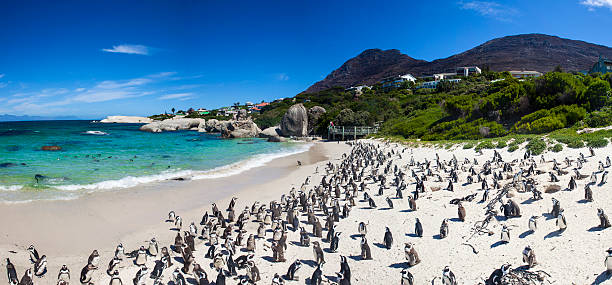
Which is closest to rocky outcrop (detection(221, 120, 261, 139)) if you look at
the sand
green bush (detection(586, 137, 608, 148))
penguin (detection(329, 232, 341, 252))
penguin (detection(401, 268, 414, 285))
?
the sand

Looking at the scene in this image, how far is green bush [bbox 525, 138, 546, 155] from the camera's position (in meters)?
15.5

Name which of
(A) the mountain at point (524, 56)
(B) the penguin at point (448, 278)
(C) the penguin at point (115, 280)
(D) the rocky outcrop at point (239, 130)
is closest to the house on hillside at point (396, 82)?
(A) the mountain at point (524, 56)

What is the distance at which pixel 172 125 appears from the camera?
277 feet

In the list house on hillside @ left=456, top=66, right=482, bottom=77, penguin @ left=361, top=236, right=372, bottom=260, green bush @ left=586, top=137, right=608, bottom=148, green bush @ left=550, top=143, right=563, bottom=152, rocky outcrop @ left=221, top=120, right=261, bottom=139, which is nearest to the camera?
penguin @ left=361, top=236, right=372, bottom=260

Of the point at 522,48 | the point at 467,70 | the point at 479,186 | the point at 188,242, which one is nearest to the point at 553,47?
the point at 522,48

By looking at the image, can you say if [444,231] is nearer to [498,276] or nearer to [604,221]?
[498,276]

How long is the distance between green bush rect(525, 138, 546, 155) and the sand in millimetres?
1459

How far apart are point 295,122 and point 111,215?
40.3m

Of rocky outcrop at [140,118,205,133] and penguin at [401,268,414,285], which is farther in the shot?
rocky outcrop at [140,118,205,133]

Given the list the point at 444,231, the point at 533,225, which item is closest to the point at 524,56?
the point at 533,225

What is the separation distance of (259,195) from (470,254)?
9236 mm

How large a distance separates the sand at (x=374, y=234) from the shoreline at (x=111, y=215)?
33mm

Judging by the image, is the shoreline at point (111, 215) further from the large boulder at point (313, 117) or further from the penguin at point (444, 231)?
the large boulder at point (313, 117)

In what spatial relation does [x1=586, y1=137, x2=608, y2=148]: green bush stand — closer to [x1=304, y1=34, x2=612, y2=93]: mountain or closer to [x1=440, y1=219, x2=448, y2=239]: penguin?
[x1=440, y1=219, x2=448, y2=239]: penguin
